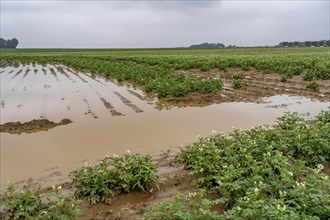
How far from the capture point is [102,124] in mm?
10312

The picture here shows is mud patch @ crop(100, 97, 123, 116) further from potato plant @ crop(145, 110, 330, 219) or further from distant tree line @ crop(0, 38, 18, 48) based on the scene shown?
distant tree line @ crop(0, 38, 18, 48)

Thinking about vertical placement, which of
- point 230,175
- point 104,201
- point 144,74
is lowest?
point 104,201

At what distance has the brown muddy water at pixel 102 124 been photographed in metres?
7.34

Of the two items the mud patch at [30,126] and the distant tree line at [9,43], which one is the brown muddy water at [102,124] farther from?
the distant tree line at [9,43]

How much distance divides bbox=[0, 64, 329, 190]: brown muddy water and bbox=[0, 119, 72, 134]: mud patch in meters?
0.30

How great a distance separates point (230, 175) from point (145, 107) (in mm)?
8135

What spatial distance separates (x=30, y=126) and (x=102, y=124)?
224cm

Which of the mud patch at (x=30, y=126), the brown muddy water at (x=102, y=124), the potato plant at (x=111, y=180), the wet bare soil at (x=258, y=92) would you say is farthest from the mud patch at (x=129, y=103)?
the potato plant at (x=111, y=180)

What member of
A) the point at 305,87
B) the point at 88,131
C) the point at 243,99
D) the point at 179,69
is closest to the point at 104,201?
the point at 88,131

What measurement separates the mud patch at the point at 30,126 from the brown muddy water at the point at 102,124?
0.30 m

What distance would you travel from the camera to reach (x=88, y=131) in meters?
9.58

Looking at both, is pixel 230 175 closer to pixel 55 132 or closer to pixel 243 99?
pixel 55 132

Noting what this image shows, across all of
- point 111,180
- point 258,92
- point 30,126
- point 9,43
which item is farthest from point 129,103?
point 9,43

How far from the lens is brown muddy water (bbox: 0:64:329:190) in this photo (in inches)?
289
